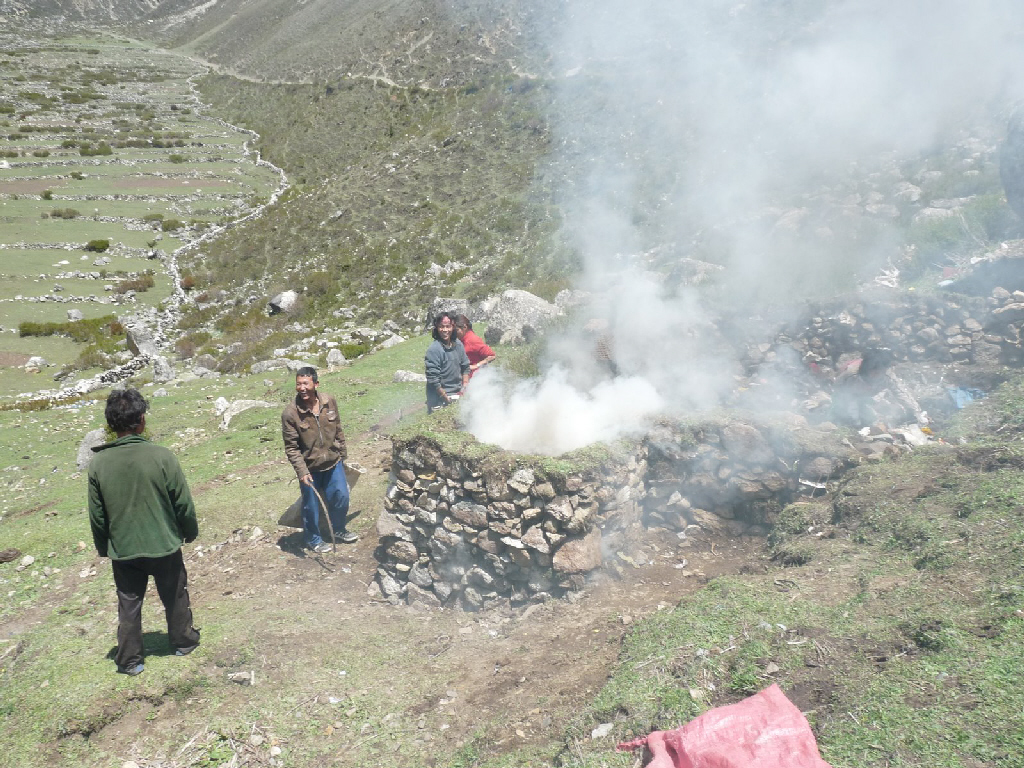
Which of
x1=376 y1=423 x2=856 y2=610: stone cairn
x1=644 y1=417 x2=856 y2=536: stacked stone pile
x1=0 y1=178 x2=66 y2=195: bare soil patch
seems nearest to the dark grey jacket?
x1=376 y1=423 x2=856 y2=610: stone cairn

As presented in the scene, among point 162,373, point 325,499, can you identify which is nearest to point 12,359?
point 162,373

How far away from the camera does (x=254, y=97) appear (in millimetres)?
47906

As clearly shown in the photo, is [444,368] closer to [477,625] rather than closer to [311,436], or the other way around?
[311,436]

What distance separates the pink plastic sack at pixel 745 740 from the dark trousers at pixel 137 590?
3.09 m

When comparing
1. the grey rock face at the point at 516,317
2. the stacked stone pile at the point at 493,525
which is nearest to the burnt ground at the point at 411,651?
the stacked stone pile at the point at 493,525

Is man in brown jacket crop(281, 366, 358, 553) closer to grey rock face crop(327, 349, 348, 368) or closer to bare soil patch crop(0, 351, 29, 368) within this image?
grey rock face crop(327, 349, 348, 368)

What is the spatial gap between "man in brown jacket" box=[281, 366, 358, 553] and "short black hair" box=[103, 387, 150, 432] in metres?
1.51

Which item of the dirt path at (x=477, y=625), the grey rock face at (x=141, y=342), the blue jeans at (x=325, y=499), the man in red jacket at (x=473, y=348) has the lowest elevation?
the grey rock face at (x=141, y=342)

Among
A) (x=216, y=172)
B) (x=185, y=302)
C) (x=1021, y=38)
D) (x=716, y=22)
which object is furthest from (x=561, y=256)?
(x=216, y=172)

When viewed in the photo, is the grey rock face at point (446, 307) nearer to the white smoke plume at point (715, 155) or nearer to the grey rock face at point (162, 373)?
the white smoke plume at point (715, 155)

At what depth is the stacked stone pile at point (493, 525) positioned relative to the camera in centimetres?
499

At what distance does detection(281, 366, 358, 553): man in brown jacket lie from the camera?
539cm

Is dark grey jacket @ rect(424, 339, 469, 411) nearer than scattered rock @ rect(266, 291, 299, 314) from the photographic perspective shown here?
Yes

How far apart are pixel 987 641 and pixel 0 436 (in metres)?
13.3
